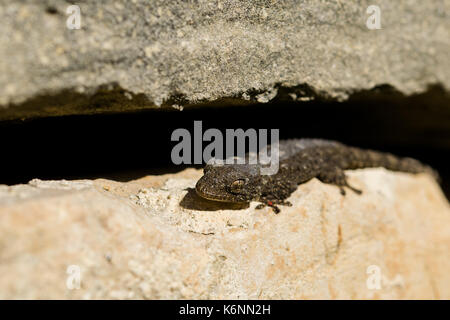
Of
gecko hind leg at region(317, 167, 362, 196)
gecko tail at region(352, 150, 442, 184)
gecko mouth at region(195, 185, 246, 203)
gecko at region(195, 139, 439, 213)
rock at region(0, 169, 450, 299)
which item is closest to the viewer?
rock at region(0, 169, 450, 299)

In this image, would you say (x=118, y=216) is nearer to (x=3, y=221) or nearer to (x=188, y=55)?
(x=3, y=221)

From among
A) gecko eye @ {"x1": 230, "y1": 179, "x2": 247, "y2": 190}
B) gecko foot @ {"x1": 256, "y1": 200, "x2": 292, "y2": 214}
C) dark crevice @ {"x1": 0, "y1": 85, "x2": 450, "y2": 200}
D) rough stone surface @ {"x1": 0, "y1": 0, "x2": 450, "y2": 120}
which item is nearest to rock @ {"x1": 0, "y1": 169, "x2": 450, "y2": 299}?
gecko foot @ {"x1": 256, "y1": 200, "x2": 292, "y2": 214}

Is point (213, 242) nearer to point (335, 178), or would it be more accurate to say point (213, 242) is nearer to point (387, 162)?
point (335, 178)

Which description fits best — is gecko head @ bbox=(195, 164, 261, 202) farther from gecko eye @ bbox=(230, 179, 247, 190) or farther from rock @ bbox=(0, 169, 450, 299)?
rock @ bbox=(0, 169, 450, 299)

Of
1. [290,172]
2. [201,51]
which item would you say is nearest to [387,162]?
[290,172]

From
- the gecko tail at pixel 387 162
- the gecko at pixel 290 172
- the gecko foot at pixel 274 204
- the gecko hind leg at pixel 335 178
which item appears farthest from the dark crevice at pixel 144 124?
the gecko foot at pixel 274 204

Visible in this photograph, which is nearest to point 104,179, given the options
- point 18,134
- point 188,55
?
point 18,134
